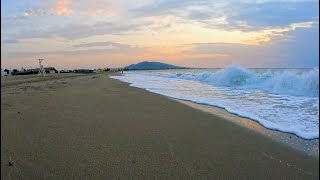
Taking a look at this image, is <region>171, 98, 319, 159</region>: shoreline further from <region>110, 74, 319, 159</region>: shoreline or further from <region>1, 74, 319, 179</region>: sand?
<region>1, 74, 319, 179</region>: sand


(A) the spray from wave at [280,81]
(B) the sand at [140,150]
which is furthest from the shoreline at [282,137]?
(A) the spray from wave at [280,81]

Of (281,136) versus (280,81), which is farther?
(280,81)

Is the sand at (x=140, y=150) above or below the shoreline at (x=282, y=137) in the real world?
above

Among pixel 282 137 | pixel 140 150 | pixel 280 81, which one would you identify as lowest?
pixel 282 137

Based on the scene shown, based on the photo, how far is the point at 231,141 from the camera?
19.2 ft

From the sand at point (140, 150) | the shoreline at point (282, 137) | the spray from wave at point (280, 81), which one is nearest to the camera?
the sand at point (140, 150)

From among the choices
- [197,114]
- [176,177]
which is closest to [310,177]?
[176,177]

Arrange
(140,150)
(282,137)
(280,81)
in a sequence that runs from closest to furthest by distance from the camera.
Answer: (140,150)
(282,137)
(280,81)

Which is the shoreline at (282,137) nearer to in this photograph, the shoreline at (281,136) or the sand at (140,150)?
the shoreline at (281,136)

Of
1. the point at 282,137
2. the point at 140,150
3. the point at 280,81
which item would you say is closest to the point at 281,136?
the point at 282,137

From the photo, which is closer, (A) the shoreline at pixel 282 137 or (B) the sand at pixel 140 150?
(B) the sand at pixel 140 150

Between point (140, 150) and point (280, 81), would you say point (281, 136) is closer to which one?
point (140, 150)

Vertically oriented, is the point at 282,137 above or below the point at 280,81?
below

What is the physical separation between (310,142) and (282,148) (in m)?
0.69
